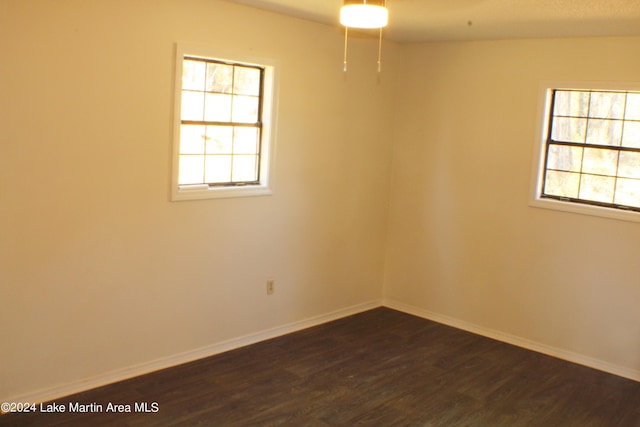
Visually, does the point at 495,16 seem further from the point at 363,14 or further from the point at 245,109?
the point at 245,109

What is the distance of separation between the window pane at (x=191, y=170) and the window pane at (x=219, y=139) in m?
0.12

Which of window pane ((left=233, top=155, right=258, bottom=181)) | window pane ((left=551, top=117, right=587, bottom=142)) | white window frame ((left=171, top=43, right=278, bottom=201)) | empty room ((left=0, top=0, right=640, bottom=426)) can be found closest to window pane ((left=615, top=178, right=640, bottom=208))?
empty room ((left=0, top=0, right=640, bottom=426))

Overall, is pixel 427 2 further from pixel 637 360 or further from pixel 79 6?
pixel 637 360

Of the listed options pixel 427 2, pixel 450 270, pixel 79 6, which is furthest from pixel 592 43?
pixel 79 6

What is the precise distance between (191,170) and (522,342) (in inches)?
118

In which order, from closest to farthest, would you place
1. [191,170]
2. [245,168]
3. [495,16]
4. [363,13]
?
[363,13] < [495,16] < [191,170] < [245,168]

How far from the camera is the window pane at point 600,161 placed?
4715 mm

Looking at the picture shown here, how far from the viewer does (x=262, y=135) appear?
15.5 feet

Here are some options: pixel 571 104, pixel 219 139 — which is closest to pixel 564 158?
pixel 571 104

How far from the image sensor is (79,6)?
3.51m

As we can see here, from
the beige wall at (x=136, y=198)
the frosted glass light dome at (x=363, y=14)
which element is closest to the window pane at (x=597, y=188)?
the beige wall at (x=136, y=198)

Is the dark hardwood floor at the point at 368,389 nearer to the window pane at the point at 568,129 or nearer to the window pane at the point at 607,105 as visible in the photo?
the window pane at the point at 568,129

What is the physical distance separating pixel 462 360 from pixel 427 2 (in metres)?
2.61

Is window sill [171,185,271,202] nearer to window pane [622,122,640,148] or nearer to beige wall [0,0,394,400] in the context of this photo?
beige wall [0,0,394,400]
